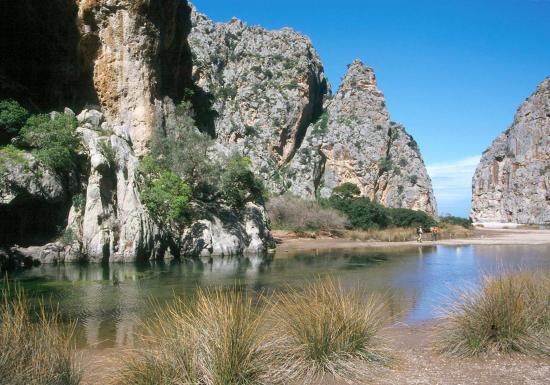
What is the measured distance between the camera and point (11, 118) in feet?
86.8

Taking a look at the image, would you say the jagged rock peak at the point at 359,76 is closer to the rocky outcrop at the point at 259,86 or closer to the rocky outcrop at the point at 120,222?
the rocky outcrop at the point at 259,86

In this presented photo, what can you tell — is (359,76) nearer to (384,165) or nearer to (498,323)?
(384,165)

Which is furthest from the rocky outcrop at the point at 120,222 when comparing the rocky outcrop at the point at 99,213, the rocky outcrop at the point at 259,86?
the rocky outcrop at the point at 259,86

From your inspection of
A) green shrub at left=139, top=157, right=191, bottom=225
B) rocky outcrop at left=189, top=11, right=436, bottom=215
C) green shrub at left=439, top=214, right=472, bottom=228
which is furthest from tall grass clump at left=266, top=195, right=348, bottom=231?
green shrub at left=439, top=214, right=472, bottom=228

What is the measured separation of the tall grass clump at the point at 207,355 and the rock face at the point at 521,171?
8490cm

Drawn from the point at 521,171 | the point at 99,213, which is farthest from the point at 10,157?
the point at 521,171

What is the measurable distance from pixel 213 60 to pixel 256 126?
12.2 meters

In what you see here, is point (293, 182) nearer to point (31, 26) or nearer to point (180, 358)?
point (31, 26)

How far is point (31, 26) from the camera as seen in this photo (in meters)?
33.0

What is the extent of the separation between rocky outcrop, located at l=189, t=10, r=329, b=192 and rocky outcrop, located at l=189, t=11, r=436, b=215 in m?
0.15

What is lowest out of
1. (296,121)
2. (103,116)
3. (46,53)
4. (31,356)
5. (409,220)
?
(31,356)

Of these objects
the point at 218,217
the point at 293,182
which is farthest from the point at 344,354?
the point at 293,182

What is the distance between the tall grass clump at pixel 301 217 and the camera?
156 ft

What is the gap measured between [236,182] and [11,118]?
14.4 metres
